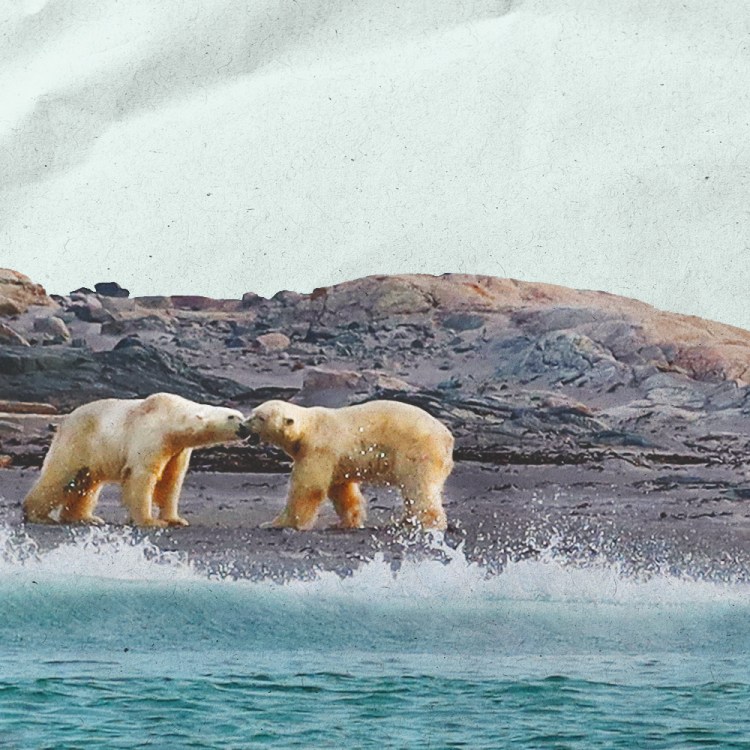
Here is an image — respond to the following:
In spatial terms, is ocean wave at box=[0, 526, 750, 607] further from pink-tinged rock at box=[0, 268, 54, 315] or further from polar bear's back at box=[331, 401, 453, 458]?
pink-tinged rock at box=[0, 268, 54, 315]

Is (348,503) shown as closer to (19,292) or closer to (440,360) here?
(440,360)

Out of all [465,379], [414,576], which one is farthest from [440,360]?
[414,576]

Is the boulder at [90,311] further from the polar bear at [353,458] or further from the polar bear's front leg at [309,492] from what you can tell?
the polar bear's front leg at [309,492]

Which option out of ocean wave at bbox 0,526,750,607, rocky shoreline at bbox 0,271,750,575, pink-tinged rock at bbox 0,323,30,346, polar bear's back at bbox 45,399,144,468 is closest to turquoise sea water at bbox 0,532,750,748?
ocean wave at bbox 0,526,750,607

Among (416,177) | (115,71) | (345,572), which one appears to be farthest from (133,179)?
(345,572)

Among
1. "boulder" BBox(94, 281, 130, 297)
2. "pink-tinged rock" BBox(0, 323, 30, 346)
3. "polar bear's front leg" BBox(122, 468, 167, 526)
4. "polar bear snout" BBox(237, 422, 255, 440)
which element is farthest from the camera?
"pink-tinged rock" BBox(0, 323, 30, 346)

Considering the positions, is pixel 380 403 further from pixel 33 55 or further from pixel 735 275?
pixel 33 55

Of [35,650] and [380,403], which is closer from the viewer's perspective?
[35,650]
